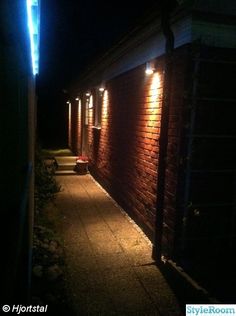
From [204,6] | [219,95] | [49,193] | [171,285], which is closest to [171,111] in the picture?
[219,95]

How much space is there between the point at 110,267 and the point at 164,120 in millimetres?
2751

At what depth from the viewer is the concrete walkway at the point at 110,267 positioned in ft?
15.3

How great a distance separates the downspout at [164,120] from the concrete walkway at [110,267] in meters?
0.54

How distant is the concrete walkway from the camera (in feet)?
15.3

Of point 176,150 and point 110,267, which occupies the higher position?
point 176,150

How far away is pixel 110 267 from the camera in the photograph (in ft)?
18.7

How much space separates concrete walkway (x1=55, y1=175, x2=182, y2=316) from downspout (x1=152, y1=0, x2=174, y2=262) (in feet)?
1.76

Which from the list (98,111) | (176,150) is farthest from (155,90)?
(98,111)

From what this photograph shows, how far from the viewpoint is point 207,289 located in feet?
15.7

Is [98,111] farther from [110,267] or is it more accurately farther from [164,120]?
[110,267]

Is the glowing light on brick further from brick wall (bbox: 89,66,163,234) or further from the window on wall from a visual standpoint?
the window on wall

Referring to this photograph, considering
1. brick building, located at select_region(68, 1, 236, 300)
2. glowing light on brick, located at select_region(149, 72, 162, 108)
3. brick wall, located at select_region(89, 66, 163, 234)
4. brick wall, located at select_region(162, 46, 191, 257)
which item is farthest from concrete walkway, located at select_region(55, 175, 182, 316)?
glowing light on brick, located at select_region(149, 72, 162, 108)

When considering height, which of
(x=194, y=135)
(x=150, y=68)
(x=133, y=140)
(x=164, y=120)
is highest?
(x=150, y=68)

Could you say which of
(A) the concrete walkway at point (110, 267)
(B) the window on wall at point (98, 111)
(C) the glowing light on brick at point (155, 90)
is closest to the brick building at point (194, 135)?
(C) the glowing light on brick at point (155, 90)
